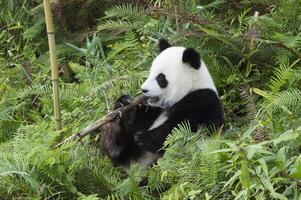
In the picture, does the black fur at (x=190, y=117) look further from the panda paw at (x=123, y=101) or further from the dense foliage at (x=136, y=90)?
the panda paw at (x=123, y=101)

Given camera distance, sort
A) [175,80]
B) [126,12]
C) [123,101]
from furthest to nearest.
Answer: [126,12] → [123,101] → [175,80]

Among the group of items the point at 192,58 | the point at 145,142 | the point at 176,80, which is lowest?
the point at 145,142

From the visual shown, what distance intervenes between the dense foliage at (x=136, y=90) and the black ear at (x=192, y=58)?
525 mm

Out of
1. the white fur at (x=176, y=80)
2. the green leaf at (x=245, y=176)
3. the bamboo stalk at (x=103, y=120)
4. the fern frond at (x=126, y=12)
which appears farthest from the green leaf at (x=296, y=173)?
the fern frond at (x=126, y=12)

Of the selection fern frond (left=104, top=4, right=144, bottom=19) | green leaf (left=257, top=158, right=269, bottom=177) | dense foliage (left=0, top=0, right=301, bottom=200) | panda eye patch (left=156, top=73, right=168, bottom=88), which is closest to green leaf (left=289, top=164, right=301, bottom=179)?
dense foliage (left=0, top=0, right=301, bottom=200)

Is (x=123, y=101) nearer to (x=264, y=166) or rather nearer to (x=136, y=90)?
(x=136, y=90)

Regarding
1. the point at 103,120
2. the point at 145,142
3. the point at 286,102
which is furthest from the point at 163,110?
the point at 286,102

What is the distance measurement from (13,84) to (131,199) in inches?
123

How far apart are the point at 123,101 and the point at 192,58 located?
2.15 feet

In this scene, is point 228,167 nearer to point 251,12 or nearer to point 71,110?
point 71,110

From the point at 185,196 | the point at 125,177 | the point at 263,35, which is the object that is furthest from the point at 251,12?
the point at 185,196

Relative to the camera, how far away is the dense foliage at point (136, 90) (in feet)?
14.1

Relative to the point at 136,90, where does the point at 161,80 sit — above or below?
above

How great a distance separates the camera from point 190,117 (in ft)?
16.2
